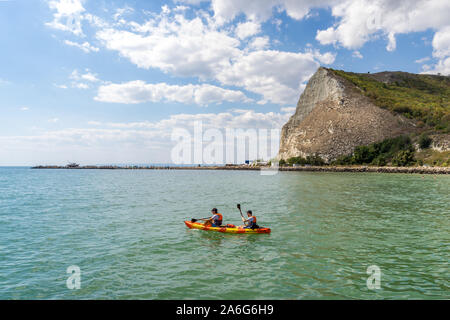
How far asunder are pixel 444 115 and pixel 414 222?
12721 cm

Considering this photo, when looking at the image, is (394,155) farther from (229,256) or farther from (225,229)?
(229,256)

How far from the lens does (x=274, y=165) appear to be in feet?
456

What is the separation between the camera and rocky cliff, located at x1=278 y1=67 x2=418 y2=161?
398ft

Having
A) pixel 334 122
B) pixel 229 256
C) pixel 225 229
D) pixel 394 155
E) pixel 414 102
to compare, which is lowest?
pixel 229 256

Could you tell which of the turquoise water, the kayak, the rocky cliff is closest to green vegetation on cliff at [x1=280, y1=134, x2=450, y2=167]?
the rocky cliff

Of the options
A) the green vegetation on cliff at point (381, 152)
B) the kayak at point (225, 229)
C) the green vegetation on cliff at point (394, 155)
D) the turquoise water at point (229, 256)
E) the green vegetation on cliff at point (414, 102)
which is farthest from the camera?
the green vegetation on cliff at point (414, 102)

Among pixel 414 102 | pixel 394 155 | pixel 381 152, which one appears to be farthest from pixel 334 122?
pixel 414 102

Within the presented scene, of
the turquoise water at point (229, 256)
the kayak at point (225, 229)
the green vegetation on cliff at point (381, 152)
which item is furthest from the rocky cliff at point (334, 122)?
the kayak at point (225, 229)

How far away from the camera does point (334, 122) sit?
129 meters

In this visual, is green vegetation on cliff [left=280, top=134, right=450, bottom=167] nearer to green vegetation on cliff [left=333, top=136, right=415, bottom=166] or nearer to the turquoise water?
green vegetation on cliff [left=333, top=136, right=415, bottom=166]

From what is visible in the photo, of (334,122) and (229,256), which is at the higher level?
(334,122)

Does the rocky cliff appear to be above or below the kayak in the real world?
above

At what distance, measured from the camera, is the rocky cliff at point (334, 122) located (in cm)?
12144

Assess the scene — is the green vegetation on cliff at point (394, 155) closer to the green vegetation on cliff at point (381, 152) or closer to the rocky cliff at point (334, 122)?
the green vegetation on cliff at point (381, 152)
